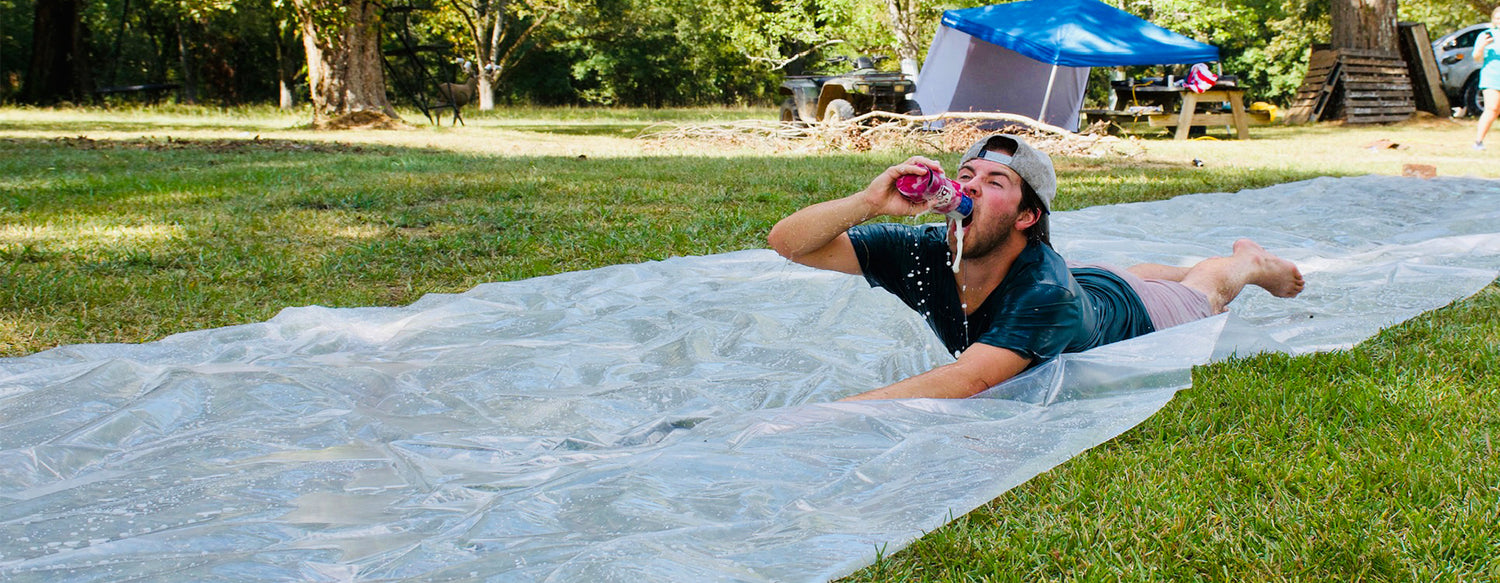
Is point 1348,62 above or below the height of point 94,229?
above

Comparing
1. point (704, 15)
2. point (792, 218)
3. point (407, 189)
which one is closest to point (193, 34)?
point (704, 15)

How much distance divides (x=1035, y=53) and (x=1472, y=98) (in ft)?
31.3

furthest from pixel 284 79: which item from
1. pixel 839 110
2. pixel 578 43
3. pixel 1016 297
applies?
pixel 1016 297

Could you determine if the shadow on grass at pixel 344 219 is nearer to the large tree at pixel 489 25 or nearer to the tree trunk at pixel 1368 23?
the tree trunk at pixel 1368 23

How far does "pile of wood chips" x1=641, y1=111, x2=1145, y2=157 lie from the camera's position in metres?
10.2

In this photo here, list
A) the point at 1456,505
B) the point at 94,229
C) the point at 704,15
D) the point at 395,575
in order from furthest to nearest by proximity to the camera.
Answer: the point at 704,15 → the point at 94,229 → the point at 1456,505 → the point at 395,575

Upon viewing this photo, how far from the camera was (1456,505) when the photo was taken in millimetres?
2031

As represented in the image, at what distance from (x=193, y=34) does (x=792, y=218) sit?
94.0ft

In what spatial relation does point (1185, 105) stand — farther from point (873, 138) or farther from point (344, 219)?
point (344, 219)

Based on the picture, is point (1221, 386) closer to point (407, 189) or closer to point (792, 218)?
point (792, 218)

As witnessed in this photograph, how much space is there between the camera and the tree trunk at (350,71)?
13359 mm

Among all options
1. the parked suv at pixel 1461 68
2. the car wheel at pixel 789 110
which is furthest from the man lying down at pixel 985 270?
the parked suv at pixel 1461 68

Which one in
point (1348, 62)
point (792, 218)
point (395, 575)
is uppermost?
point (1348, 62)

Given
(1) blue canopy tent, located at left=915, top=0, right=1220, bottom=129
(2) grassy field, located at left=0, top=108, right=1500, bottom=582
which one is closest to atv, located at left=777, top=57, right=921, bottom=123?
(1) blue canopy tent, located at left=915, top=0, right=1220, bottom=129
